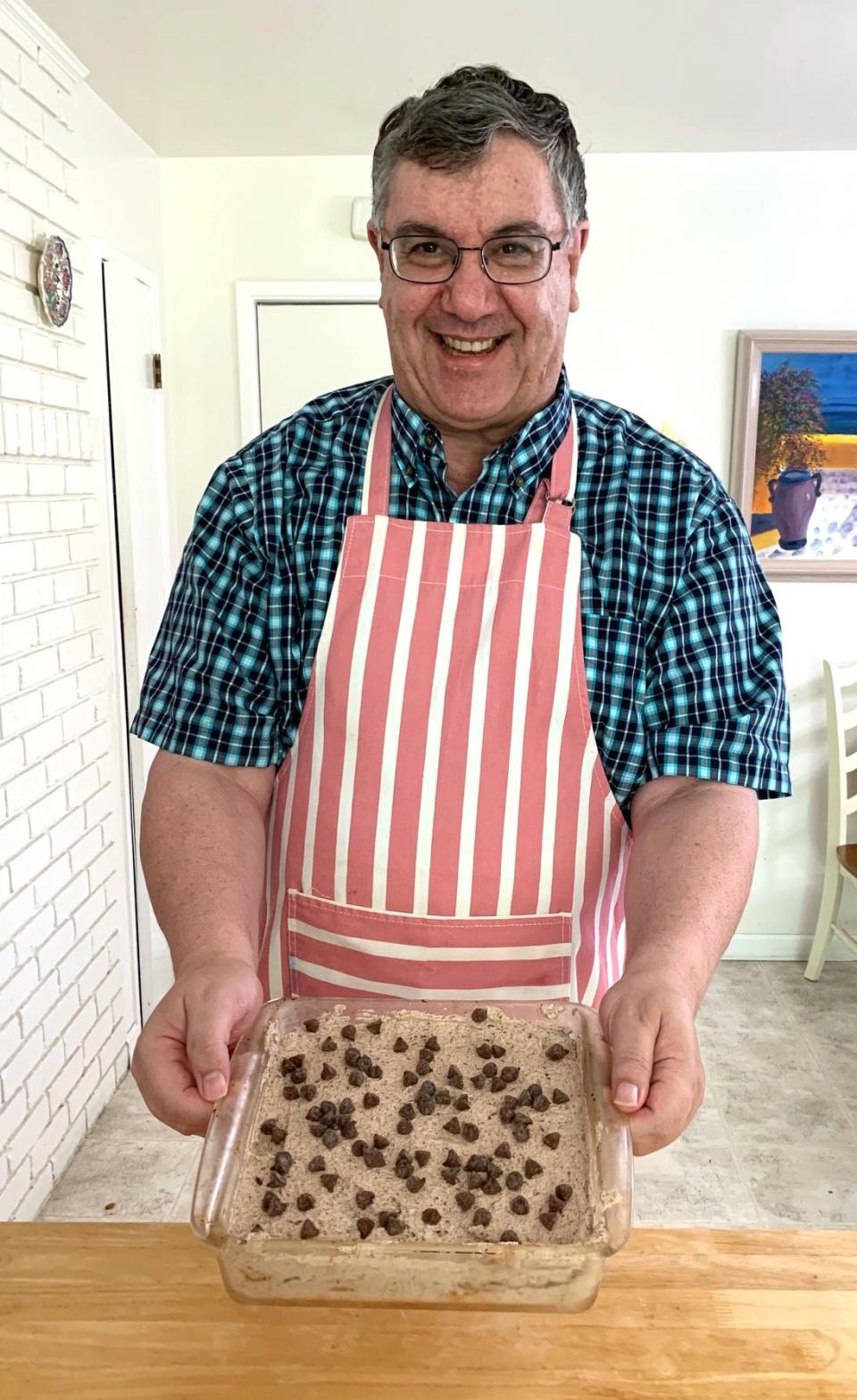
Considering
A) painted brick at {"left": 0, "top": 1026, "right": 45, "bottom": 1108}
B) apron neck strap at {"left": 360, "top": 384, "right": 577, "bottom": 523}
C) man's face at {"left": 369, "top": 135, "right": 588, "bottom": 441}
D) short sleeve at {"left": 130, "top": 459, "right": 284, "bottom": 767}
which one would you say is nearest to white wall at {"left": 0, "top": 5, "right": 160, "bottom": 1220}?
painted brick at {"left": 0, "top": 1026, "right": 45, "bottom": 1108}

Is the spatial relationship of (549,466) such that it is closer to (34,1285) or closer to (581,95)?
(34,1285)

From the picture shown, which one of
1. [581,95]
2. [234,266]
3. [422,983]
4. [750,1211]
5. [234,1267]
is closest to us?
[234,1267]

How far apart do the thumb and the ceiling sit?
1758 mm

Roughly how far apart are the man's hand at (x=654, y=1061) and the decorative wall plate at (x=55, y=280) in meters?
2.16

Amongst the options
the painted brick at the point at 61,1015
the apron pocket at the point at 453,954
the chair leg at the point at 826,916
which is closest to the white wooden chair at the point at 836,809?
the chair leg at the point at 826,916

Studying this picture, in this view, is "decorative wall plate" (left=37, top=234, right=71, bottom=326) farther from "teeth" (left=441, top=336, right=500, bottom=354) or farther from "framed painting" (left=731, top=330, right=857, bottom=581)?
"framed painting" (left=731, top=330, right=857, bottom=581)

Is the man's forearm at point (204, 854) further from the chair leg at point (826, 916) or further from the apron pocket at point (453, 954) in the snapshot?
the chair leg at point (826, 916)

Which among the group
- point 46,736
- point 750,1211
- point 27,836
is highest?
point 46,736

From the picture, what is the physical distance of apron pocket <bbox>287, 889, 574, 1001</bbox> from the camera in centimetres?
125

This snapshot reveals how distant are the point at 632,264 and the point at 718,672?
2.75m

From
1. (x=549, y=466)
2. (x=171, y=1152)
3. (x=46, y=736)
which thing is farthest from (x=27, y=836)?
(x=549, y=466)

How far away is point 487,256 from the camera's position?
3.74 ft

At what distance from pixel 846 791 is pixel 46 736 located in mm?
2605

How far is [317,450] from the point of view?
1338mm
